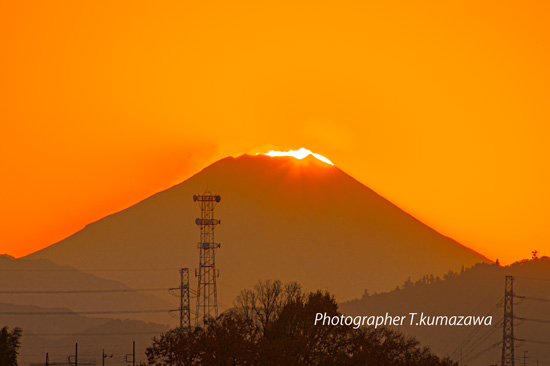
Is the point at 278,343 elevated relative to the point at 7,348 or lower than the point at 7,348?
elevated

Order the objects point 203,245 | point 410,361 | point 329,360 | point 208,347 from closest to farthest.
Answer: point 208,347, point 329,360, point 410,361, point 203,245

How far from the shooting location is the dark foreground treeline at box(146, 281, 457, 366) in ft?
201

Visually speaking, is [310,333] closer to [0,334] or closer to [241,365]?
[241,365]

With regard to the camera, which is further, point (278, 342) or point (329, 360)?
point (329, 360)

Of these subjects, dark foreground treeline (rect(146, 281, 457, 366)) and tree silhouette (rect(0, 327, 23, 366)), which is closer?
dark foreground treeline (rect(146, 281, 457, 366))

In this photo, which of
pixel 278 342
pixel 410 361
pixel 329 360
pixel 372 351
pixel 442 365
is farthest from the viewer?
pixel 442 365

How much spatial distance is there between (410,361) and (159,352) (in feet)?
111

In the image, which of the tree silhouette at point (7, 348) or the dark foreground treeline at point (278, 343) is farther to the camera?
the tree silhouette at point (7, 348)

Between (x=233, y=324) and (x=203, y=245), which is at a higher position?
(x=203, y=245)

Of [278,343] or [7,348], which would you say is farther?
[7,348]

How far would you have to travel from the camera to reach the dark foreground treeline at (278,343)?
201ft

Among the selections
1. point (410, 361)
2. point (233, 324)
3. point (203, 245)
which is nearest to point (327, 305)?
point (410, 361)

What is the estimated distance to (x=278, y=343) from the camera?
226 ft

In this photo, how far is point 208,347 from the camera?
60750 mm
